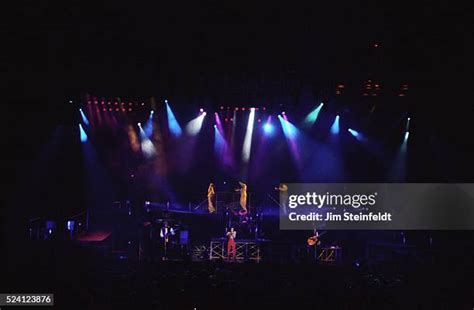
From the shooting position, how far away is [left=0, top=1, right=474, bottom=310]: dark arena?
5562 millimetres

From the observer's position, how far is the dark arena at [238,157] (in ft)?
18.2

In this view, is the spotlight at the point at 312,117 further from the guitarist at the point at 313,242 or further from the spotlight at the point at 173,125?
the spotlight at the point at 173,125

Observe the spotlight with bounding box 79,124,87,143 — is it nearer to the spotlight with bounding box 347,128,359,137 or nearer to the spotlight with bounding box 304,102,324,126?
the spotlight with bounding box 304,102,324,126

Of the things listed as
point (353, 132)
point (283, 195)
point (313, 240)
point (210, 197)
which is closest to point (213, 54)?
point (313, 240)

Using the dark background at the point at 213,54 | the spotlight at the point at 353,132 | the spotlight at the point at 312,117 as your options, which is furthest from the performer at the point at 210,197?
the spotlight at the point at 353,132

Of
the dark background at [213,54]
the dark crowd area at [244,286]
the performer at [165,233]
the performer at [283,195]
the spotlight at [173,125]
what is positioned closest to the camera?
the dark crowd area at [244,286]

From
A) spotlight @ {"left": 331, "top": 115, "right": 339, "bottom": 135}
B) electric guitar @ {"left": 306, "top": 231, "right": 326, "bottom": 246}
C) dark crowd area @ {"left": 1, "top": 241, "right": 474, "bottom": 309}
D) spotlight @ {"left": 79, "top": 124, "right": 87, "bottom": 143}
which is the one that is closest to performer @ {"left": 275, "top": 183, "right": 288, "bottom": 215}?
electric guitar @ {"left": 306, "top": 231, "right": 326, "bottom": 246}

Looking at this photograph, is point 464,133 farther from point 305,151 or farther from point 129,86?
point 129,86

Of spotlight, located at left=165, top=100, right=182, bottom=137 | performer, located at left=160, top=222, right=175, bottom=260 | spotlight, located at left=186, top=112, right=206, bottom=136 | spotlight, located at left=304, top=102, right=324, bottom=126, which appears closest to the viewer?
performer, located at left=160, top=222, right=175, bottom=260

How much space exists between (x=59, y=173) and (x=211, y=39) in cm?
597

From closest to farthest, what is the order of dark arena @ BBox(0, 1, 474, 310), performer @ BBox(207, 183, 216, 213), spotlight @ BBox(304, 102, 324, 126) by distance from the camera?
dark arena @ BBox(0, 1, 474, 310) < performer @ BBox(207, 183, 216, 213) < spotlight @ BBox(304, 102, 324, 126)

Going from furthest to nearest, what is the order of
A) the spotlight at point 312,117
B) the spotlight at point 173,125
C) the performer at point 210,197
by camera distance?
the spotlight at point 173,125
the spotlight at point 312,117
the performer at point 210,197

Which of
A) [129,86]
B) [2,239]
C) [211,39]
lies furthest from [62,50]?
[2,239]

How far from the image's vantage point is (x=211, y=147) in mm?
12352
